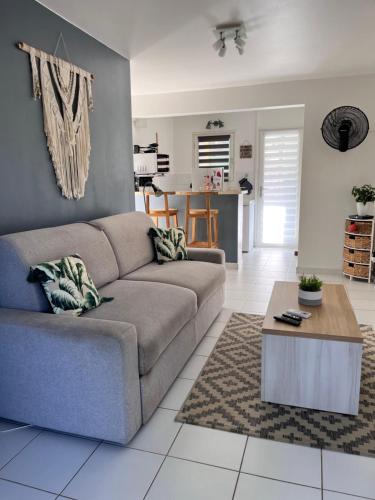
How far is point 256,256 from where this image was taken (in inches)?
241

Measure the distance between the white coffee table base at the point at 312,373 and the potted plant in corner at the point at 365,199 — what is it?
9.88ft

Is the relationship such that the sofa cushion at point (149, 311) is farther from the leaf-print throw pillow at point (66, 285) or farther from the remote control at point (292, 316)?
the remote control at point (292, 316)

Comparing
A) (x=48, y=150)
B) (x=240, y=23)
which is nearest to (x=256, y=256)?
(x=240, y=23)

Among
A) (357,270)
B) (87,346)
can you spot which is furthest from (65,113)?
(357,270)

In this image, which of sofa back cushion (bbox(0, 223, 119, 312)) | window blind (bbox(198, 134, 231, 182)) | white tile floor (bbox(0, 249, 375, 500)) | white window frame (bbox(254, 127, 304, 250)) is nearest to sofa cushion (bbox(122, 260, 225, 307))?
sofa back cushion (bbox(0, 223, 119, 312))

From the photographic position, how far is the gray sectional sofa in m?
1.70

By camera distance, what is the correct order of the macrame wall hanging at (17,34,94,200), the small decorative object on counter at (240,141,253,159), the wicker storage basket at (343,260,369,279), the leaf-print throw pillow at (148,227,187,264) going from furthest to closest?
the small decorative object on counter at (240,141,253,159), the wicker storage basket at (343,260,369,279), the leaf-print throw pillow at (148,227,187,264), the macrame wall hanging at (17,34,94,200)

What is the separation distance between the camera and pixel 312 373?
1997 mm

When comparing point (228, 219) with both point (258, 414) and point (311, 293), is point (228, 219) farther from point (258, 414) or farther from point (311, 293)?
point (258, 414)

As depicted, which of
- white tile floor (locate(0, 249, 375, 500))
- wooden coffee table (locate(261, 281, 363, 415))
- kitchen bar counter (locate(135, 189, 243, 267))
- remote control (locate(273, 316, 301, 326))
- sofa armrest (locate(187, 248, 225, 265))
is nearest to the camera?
white tile floor (locate(0, 249, 375, 500))

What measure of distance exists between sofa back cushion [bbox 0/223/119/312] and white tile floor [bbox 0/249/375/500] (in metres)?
0.65

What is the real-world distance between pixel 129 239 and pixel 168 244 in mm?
421

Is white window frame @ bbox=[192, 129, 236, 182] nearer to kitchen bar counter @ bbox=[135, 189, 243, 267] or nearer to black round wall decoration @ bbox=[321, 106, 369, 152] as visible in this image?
kitchen bar counter @ bbox=[135, 189, 243, 267]

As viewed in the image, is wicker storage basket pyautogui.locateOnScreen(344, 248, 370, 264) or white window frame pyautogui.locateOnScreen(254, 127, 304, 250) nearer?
wicker storage basket pyautogui.locateOnScreen(344, 248, 370, 264)
